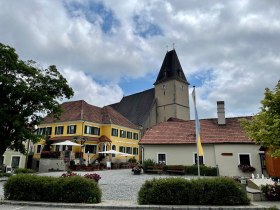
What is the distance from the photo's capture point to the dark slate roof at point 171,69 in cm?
6106

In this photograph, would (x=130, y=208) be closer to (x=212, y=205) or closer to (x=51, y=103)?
(x=212, y=205)

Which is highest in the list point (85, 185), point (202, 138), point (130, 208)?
point (202, 138)

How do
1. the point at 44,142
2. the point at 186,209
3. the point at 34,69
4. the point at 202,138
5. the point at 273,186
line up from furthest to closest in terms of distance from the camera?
1. the point at 44,142
2. the point at 202,138
3. the point at 34,69
4. the point at 273,186
5. the point at 186,209

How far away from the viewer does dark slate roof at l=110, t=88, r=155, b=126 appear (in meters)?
59.6

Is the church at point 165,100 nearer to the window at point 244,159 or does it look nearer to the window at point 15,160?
the window at point 15,160

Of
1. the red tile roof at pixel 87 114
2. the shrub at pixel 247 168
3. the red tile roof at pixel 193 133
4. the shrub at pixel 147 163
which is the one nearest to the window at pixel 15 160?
the red tile roof at pixel 87 114

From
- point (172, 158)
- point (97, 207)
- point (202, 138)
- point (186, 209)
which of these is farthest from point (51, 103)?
point (186, 209)

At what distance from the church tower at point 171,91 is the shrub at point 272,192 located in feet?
150

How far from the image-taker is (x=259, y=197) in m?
12.4

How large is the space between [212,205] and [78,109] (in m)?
37.1

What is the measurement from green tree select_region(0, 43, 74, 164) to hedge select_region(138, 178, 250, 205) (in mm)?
17288

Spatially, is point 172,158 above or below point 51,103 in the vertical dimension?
below

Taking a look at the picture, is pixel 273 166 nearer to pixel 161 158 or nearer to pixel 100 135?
pixel 161 158

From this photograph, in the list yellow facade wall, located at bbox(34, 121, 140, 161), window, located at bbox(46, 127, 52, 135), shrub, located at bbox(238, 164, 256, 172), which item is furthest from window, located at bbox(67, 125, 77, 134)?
shrub, located at bbox(238, 164, 256, 172)
